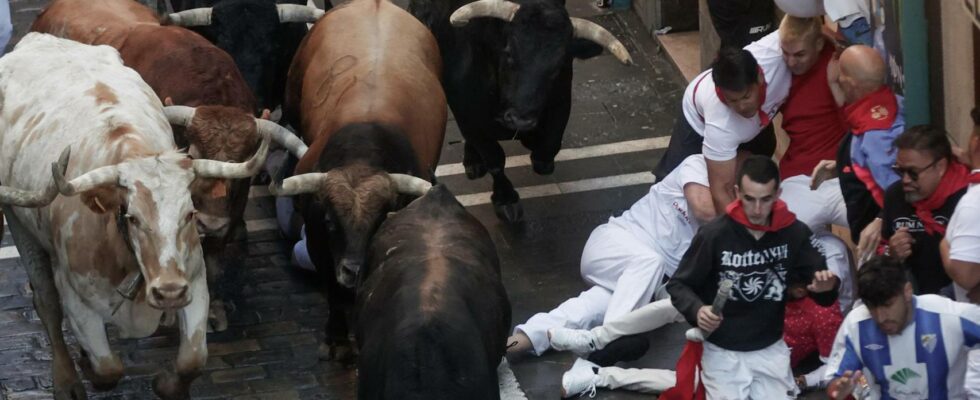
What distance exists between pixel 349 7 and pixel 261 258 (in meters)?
1.84

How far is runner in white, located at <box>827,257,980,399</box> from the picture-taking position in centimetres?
769

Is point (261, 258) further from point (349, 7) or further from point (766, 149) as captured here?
point (766, 149)

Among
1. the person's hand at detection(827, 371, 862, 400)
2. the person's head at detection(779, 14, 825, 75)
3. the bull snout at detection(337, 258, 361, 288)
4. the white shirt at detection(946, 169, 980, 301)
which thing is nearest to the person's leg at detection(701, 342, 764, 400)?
the person's hand at detection(827, 371, 862, 400)

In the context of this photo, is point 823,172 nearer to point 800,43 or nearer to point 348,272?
point 800,43

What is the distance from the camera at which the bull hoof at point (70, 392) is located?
960 cm

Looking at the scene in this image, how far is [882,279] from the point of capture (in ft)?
25.1

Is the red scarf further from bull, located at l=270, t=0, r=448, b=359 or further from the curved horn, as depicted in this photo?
the curved horn

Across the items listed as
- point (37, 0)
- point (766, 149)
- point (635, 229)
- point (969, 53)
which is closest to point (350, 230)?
point (635, 229)

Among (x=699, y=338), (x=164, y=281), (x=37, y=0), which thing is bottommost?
(x=37, y=0)

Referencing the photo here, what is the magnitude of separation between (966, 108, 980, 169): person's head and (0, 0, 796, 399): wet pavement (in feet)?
7.74

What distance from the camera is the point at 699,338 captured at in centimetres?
871

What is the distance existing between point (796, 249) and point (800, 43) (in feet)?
4.85

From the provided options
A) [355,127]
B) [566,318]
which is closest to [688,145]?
[566,318]

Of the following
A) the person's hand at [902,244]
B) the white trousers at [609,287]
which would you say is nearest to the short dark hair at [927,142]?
the person's hand at [902,244]
